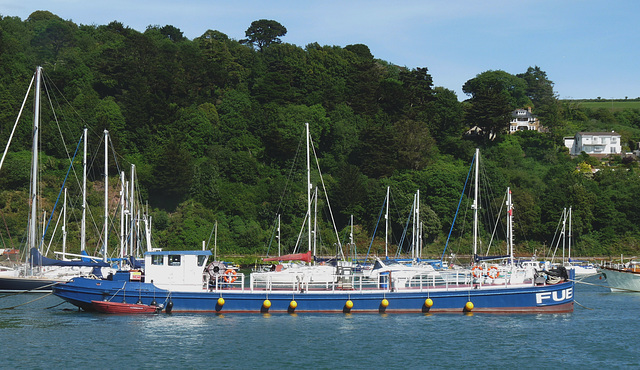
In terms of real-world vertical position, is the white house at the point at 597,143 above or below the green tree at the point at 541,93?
below

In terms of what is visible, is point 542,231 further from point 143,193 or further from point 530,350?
point 530,350

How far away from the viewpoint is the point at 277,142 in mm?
106688

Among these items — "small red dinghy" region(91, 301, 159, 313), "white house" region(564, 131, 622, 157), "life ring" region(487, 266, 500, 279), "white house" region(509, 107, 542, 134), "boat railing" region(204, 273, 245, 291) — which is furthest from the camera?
"white house" region(509, 107, 542, 134)

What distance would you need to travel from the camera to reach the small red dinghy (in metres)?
40.2

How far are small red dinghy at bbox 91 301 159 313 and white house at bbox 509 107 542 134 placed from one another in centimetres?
10785

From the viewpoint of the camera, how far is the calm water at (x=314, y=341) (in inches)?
1241

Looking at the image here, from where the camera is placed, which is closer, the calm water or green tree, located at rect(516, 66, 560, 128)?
the calm water

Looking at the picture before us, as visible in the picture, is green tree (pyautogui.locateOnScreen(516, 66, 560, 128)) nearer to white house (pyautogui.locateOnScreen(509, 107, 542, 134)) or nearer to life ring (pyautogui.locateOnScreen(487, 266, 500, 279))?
white house (pyautogui.locateOnScreen(509, 107, 542, 134))

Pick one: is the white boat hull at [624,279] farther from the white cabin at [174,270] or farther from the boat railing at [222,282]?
the white cabin at [174,270]

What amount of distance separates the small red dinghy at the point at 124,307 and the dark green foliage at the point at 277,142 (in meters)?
42.5

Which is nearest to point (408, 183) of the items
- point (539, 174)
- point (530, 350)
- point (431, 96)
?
point (539, 174)

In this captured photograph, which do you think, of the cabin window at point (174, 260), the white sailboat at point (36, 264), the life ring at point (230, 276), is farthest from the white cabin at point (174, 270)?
the white sailboat at point (36, 264)

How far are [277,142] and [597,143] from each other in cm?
5732

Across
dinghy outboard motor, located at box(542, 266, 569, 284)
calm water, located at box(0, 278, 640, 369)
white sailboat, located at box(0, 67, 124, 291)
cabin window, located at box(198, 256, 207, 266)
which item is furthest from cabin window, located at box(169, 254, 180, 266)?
dinghy outboard motor, located at box(542, 266, 569, 284)
